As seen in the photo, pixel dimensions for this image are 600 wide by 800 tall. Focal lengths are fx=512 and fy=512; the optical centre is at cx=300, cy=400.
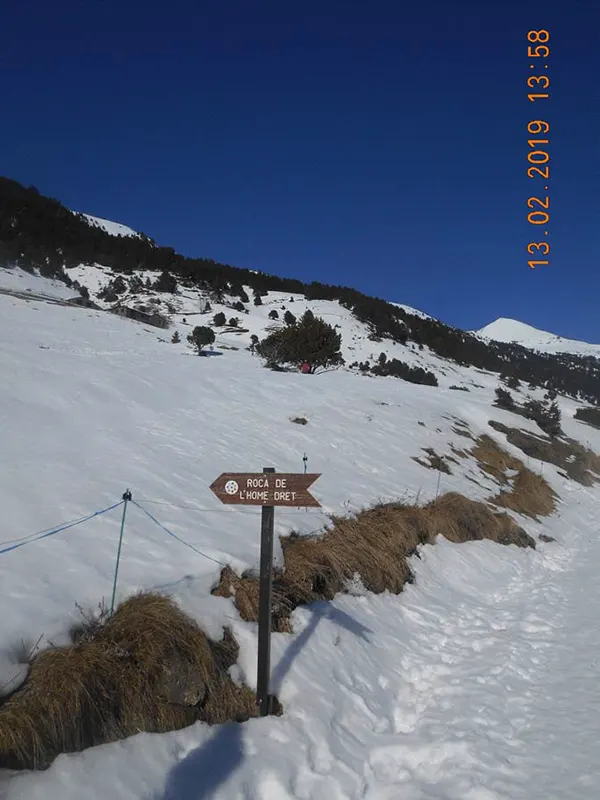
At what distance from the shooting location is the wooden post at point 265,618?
4.25 metres

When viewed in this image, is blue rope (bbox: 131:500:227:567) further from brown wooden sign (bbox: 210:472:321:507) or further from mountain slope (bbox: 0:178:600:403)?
mountain slope (bbox: 0:178:600:403)

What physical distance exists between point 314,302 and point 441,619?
82.4 meters

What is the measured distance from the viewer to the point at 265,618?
4281mm

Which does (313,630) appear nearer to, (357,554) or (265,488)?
(357,554)

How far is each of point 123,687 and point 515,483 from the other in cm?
1741

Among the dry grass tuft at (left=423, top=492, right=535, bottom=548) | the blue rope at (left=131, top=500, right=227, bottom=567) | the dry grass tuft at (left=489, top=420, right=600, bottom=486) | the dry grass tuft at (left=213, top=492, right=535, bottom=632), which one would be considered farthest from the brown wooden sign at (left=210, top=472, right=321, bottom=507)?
the dry grass tuft at (left=489, top=420, right=600, bottom=486)

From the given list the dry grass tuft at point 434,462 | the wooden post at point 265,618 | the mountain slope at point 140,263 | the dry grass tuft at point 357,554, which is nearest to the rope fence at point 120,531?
the dry grass tuft at point 357,554

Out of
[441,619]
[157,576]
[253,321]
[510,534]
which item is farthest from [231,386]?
[253,321]

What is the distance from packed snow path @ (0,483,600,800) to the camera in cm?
350

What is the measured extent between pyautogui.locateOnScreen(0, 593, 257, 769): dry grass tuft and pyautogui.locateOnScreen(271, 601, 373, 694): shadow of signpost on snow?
430 mm

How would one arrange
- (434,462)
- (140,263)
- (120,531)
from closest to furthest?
(120,531)
(434,462)
(140,263)

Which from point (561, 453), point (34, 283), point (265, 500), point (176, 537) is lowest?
point (176, 537)

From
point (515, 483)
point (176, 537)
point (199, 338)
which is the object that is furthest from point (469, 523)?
point (199, 338)

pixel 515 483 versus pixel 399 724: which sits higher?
pixel 515 483
